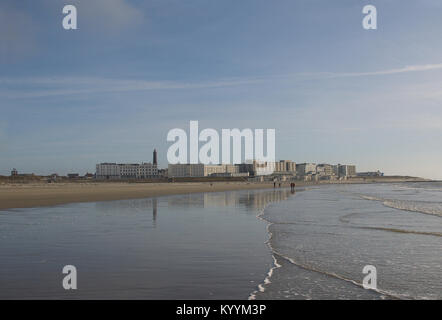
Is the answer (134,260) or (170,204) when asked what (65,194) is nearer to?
(170,204)

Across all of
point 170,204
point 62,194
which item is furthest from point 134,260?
point 62,194

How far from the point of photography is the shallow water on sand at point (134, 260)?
6.07 m

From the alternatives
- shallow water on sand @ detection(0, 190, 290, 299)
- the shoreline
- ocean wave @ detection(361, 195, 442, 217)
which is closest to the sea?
shallow water on sand @ detection(0, 190, 290, 299)

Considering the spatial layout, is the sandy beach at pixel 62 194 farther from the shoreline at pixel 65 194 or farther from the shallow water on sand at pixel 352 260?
the shallow water on sand at pixel 352 260

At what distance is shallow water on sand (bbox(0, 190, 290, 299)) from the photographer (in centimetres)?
607

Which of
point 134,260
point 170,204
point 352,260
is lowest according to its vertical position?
point 170,204

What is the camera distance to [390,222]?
15711mm

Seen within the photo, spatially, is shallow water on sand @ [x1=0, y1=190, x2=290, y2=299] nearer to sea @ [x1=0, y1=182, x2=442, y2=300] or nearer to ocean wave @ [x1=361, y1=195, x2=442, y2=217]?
sea @ [x1=0, y1=182, x2=442, y2=300]

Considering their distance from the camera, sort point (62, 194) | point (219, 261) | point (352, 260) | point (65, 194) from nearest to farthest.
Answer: point (219, 261) < point (352, 260) < point (62, 194) < point (65, 194)

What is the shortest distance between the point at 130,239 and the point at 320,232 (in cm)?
614

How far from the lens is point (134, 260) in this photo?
817cm

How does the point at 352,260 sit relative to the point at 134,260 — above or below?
below

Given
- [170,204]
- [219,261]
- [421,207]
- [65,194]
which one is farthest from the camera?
[65,194]
